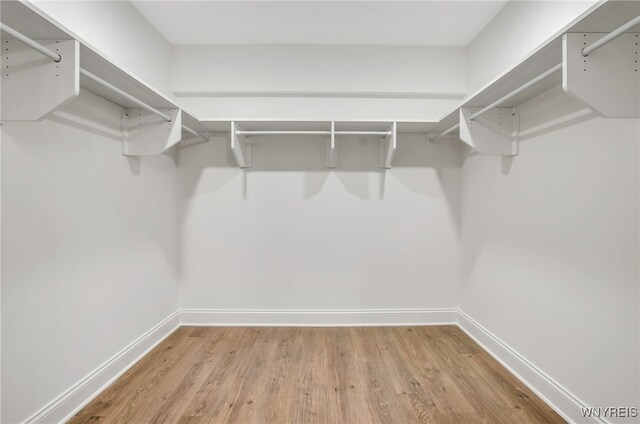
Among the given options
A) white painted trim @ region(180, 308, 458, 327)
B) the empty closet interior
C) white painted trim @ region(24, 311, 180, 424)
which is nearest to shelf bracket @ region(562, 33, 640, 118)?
the empty closet interior

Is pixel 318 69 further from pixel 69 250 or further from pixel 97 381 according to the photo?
pixel 97 381

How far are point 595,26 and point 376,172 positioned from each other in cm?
170

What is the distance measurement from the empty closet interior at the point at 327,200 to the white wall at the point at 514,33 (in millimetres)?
16

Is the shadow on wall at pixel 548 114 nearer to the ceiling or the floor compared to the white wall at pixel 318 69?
nearer to the floor

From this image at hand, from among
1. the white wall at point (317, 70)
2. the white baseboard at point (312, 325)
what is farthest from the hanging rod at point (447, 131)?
the white baseboard at point (312, 325)

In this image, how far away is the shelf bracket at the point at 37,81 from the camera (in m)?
1.18

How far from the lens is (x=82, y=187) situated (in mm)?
1632

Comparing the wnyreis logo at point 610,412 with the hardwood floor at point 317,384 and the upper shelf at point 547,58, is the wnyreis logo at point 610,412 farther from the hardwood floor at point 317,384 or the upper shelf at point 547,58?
the upper shelf at point 547,58

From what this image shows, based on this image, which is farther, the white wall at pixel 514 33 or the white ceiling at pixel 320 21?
the white ceiling at pixel 320 21

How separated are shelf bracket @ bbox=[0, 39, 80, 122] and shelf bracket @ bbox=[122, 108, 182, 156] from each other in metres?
0.78

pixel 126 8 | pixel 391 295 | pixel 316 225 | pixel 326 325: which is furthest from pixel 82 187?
pixel 391 295

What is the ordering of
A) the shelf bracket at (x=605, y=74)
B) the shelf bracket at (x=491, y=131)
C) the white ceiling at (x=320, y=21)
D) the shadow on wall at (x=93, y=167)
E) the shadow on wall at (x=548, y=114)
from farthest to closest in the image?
the white ceiling at (x=320, y=21)
the shelf bracket at (x=491, y=131)
the shadow on wall at (x=548, y=114)
the shadow on wall at (x=93, y=167)
the shelf bracket at (x=605, y=74)

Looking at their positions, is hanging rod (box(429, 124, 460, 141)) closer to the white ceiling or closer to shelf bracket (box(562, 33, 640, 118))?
the white ceiling

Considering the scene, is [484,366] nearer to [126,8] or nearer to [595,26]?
[595,26]
